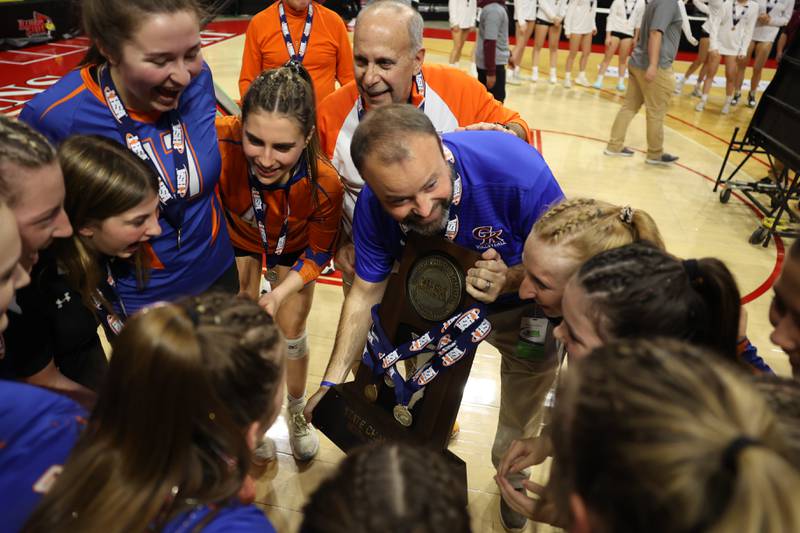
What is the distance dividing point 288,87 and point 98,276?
0.91 meters

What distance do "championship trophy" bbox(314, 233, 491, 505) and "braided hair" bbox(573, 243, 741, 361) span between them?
1.43 ft

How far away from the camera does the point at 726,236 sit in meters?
4.70

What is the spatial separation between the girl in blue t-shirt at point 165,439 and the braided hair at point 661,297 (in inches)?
30.5

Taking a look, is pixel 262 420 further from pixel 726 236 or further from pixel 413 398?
pixel 726 236

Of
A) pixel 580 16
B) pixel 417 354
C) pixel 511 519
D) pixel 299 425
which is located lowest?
pixel 511 519

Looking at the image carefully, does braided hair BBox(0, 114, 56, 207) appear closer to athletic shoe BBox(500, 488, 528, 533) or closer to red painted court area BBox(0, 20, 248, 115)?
athletic shoe BBox(500, 488, 528, 533)

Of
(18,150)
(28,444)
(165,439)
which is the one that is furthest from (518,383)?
(18,150)

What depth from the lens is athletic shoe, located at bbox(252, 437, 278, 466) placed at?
7.95 ft

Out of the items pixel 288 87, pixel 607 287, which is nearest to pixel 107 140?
pixel 288 87

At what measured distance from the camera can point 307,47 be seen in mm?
3641

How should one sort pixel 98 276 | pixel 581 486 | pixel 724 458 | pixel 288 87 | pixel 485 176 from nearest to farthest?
pixel 724 458 → pixel 581 486 → pixel 98 276 → pixel 485 176 → pixel 288 87

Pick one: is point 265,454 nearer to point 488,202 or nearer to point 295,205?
point 295,205

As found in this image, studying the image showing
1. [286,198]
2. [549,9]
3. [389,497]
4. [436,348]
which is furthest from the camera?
[549,9]

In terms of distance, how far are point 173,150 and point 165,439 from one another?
1260 mm
